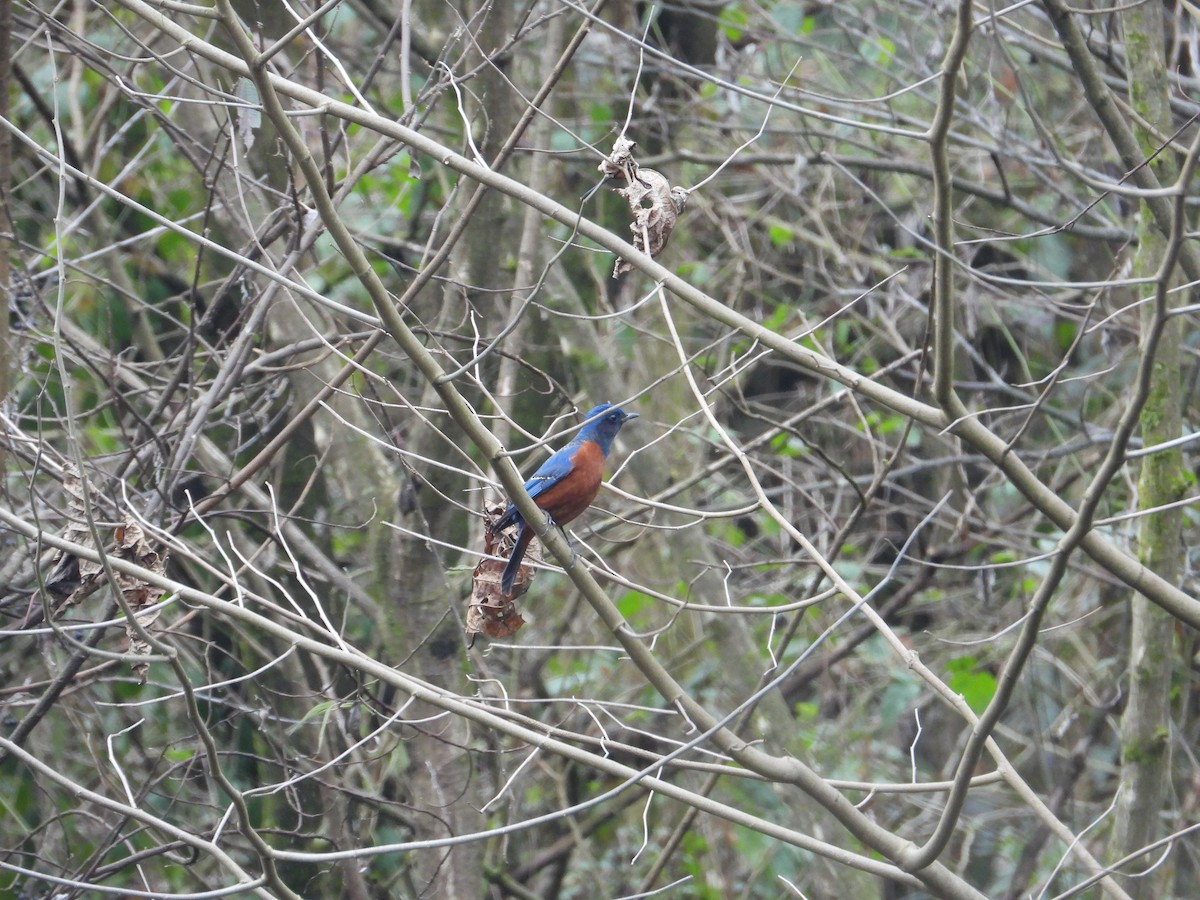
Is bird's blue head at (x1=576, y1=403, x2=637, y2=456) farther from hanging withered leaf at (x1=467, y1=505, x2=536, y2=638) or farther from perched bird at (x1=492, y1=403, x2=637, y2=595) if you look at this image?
hanging withered leaf at (x1=467, y1=505, x2=536, y2=638)

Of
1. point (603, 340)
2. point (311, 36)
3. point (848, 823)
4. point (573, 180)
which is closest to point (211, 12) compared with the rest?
point (311, 36)

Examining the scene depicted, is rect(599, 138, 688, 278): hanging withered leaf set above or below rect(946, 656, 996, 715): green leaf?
above

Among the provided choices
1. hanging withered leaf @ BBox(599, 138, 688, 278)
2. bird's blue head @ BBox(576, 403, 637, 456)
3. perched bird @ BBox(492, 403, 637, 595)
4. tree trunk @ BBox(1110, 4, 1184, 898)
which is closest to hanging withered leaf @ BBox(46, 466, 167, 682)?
perched bird @ BBox(492, 403, 637, 595)

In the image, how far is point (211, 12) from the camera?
9.10ft

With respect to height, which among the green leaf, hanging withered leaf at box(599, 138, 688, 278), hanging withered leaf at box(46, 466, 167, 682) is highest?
hanging withered leaf at box(599, 138, 688, 278)

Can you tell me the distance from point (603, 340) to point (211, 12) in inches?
165

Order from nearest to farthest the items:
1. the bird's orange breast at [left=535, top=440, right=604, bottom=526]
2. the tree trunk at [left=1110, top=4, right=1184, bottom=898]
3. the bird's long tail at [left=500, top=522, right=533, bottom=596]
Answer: the bird's long tail at [left=500, top=522, right=533, bottom=596] → the bird's orange breast at [left=535, top=440, right=604, bottom=526] → the tree trunk at [left=1110, top=4, right=1184, bottom=898]

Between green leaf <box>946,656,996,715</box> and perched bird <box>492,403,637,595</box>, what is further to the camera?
green leaf <box>946,656,996,715</box>

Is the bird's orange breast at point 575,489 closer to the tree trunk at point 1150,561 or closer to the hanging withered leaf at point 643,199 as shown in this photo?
the hanging withered leaf at point 643,199

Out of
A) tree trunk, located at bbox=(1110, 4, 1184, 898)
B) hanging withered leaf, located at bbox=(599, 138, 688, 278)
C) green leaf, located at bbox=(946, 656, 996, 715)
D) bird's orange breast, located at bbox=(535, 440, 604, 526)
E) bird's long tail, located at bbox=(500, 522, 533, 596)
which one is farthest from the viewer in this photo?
green leaf, located at bbox=(946, 656, 996, 715)

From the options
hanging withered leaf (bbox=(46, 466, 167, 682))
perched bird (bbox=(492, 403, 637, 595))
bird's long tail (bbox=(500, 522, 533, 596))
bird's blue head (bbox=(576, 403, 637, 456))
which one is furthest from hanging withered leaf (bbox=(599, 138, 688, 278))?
bird's blue head (bbox=(576, 403, 637, 456))

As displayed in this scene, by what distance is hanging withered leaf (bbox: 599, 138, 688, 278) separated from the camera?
3.20 metres

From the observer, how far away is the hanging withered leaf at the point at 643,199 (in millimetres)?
3195

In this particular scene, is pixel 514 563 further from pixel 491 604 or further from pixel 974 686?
pixel 974 686
